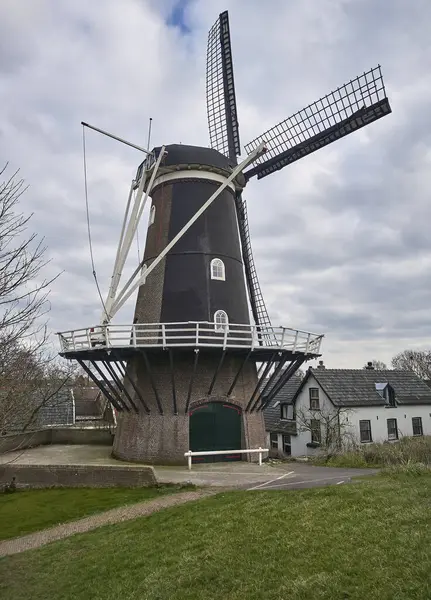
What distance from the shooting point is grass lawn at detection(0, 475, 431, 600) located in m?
4.69

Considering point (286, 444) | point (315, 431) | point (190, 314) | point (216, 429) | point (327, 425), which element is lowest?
point (286, 444)

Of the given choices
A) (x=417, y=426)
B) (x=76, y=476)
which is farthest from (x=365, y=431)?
(x=76, y=476)

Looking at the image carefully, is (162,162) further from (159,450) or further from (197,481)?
(197,481)

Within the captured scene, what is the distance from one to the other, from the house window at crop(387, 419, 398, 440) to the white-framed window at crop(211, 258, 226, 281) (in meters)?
15.9

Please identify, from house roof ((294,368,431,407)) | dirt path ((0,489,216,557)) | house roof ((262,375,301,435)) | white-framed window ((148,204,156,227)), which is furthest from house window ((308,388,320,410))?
dirt path ((0,489,216,557))

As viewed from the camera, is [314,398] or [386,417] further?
[386,417]

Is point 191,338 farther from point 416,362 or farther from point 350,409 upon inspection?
point 416,362

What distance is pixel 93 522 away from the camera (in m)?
9.07

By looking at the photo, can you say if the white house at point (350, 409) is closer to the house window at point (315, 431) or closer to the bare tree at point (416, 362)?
→ the house window at point (315, 431)

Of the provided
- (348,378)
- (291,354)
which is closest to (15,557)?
(291,354)

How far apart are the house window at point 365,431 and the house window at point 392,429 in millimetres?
1728

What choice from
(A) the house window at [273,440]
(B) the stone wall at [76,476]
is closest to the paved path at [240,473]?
(B) the stone wall at [76,476]

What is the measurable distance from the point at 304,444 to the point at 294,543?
66.5 feet

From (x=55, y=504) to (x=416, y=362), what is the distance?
66.1 metres
